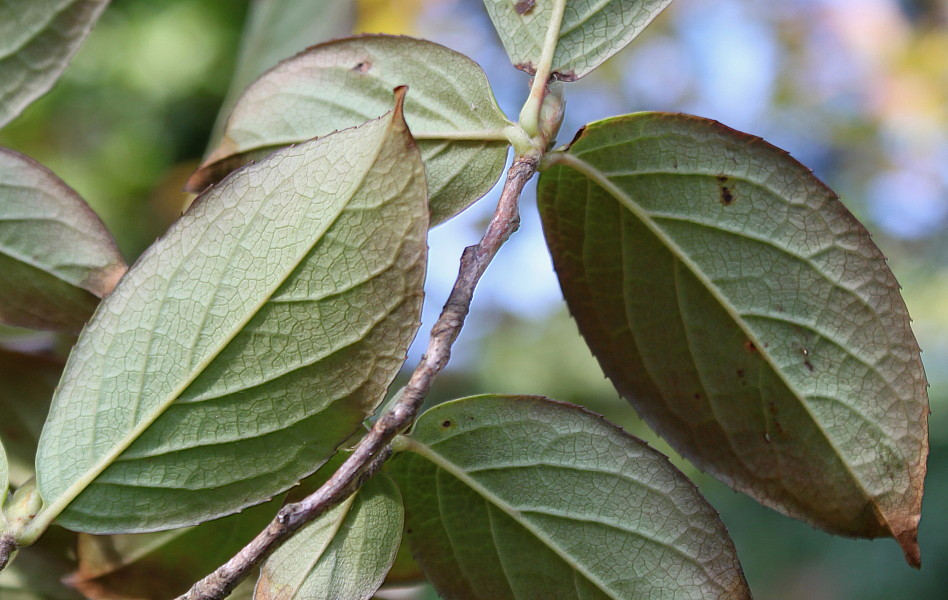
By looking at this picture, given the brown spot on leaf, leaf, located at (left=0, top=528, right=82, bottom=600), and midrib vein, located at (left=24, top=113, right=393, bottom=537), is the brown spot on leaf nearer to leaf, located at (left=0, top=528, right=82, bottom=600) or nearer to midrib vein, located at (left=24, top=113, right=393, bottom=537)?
midrib vein, located at (left=24, top=113, right=393, bottom=537)

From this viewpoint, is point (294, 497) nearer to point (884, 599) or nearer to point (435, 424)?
point (435, 424)

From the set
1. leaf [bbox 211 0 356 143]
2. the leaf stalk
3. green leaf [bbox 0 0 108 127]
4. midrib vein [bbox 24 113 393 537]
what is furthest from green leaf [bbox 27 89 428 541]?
leaf [bbox 211 0 356 143]

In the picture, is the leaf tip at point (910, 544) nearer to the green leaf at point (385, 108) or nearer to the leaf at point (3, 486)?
the green leaf at point (385, 108)

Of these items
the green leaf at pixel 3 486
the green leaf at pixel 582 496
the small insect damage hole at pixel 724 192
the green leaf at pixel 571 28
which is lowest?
the green leaf at pixel 3 486

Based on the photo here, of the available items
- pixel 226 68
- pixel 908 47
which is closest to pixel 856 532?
pixel 226 68

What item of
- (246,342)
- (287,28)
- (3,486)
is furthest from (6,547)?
(287,28)

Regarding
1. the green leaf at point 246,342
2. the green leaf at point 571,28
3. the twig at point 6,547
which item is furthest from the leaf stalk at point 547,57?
the twig at point 6,547
